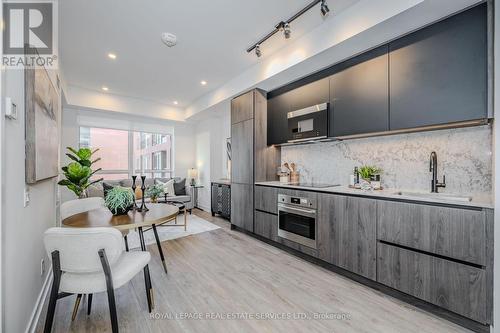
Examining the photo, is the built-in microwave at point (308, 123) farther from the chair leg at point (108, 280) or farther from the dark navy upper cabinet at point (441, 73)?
the chair leg at point (108, 280)

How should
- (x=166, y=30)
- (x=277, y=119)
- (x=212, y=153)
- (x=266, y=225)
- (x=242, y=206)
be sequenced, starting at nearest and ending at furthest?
(x=166, y=30)
(x=266, y=225)
(x=277, y=119)
(x=242, y=206)
(x=212, y=153)

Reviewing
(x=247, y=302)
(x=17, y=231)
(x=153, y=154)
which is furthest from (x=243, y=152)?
(x=153, y=154)

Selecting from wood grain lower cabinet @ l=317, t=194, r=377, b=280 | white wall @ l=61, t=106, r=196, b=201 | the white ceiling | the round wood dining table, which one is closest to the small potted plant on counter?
wood grain lower cabinet @ l=317, t=194, r=377, b=280

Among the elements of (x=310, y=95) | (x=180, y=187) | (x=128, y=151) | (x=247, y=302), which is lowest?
(x=247, y=302)

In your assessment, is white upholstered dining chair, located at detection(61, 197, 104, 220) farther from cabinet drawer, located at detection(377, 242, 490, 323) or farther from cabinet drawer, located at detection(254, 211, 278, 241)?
cabinet drawer, located at detection(377, 242, 490, 323)

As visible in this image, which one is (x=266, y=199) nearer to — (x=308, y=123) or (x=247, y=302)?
(x=308, y=123)

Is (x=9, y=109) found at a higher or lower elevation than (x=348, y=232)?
higher

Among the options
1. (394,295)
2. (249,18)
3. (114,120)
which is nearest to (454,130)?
(394,295)

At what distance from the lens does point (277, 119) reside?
357 centimetres

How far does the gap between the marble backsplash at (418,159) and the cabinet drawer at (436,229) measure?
498 mm

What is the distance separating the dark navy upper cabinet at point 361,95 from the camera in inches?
89.6

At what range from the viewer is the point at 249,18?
8.09ft

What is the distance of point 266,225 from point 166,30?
3.05 meters

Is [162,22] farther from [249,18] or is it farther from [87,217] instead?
[87,217]
